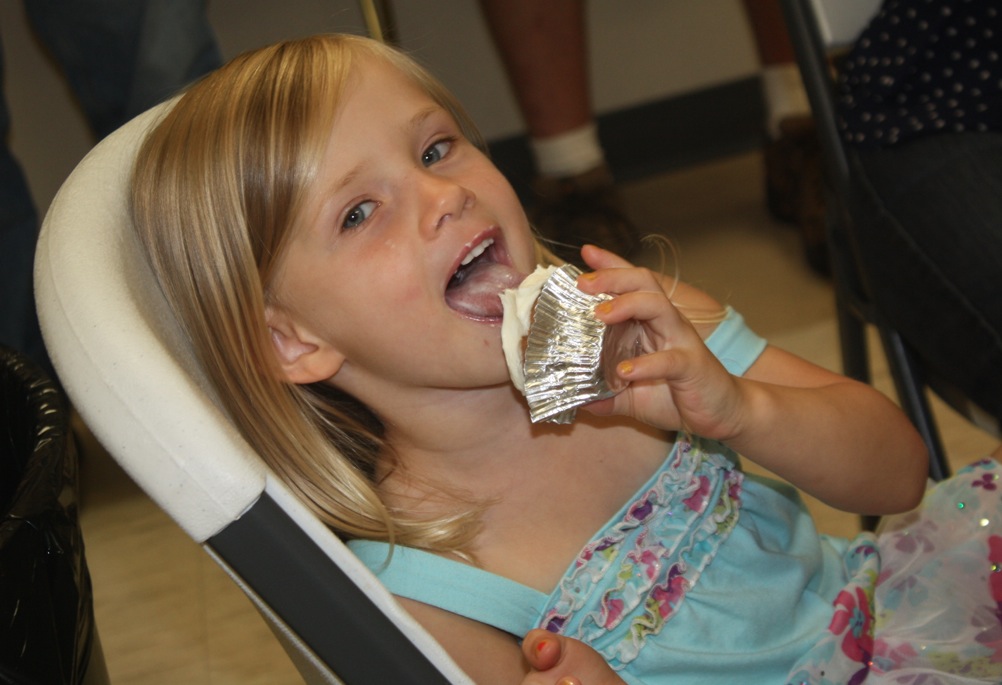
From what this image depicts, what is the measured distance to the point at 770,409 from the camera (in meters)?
0.85

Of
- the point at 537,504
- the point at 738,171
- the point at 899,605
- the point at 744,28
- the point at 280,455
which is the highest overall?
the point at 280,455

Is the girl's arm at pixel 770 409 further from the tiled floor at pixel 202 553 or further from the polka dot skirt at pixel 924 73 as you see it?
the tiled floor at pixel 202 553

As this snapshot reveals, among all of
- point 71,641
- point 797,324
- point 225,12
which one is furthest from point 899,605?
point 225,12

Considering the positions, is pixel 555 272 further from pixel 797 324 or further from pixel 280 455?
pixel 797 324

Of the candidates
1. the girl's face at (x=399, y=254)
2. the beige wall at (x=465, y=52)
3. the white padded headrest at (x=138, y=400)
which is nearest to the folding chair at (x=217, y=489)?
the white padded headrest at (x=138, y=400)

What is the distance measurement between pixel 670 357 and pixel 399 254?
22 centimetres

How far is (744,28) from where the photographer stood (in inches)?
111

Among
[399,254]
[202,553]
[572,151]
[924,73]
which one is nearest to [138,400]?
[399,254]

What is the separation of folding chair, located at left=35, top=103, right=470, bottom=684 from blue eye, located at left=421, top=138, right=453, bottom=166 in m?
0.32

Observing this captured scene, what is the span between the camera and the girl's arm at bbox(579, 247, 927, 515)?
2.59 ft

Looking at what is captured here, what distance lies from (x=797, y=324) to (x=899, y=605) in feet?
3.72

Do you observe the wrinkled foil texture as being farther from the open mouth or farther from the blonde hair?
the blonde hair

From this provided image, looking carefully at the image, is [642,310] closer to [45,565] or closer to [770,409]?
[770,409]

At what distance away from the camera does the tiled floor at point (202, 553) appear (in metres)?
1.54
